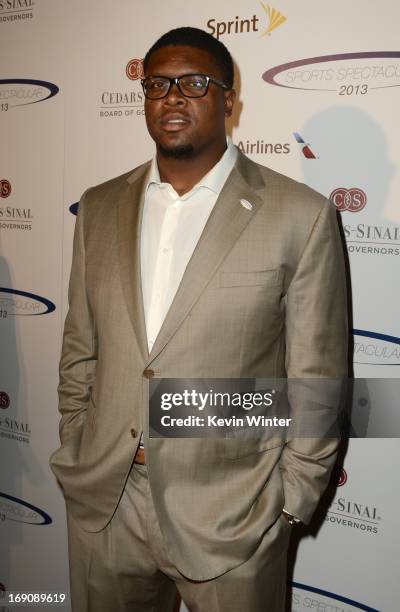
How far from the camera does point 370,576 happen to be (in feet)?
7.58

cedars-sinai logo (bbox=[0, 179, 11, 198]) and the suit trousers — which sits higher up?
cedars-sinai logo (bbox=[0, 179, 11, 198])

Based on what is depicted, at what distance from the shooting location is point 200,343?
5.06 ft

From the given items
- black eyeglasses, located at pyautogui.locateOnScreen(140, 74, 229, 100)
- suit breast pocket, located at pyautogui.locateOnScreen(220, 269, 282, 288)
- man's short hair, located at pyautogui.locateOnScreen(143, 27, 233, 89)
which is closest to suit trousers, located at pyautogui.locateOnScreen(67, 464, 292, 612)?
suit breast pocket, located at pyautogui.locateOnScreen(220, 269, 282, 288)

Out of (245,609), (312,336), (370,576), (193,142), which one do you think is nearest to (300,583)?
(370,576)

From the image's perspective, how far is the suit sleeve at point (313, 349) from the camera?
1.56 meters

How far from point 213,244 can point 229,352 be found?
0.96 feet

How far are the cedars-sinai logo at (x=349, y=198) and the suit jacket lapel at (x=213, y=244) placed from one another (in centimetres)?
61

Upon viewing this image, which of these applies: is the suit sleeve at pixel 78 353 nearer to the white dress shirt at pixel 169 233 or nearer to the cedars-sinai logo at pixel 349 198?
the white dress shirt at pixel 169 233

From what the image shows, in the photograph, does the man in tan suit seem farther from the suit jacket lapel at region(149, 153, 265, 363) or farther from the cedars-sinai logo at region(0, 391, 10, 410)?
the cedars-sinai logo at region(0, 391, 10, 410)

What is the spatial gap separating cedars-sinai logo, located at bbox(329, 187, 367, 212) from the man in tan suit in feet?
1.78

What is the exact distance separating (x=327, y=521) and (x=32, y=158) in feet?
6.90

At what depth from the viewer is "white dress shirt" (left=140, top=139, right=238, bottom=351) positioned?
161cm

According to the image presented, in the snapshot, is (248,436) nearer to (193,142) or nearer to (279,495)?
(279,495)

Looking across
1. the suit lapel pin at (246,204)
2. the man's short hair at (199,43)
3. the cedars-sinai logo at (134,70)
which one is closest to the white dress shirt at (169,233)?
the suit lapel pin at (246,204)
